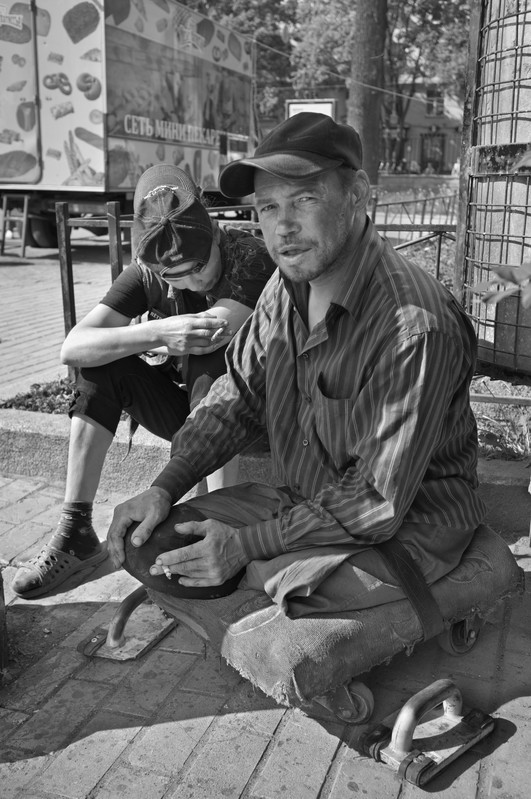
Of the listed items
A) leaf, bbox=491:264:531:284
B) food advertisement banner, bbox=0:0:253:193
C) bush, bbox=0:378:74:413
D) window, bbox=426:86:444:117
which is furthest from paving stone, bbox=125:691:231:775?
window, bbox=426:86:444:117

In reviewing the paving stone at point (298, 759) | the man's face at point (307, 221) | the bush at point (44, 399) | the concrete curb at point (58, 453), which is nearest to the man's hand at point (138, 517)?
the paving stone at point (298, 759)

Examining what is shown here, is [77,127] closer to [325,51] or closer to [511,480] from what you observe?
[511,480]

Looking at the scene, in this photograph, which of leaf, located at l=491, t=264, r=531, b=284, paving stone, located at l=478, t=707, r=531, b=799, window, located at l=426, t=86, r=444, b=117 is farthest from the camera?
window, located at l=426, t=86, r=444, b=117

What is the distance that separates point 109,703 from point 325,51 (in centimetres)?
3740

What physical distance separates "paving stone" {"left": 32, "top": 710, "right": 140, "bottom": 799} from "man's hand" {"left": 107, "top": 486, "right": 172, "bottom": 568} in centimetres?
45

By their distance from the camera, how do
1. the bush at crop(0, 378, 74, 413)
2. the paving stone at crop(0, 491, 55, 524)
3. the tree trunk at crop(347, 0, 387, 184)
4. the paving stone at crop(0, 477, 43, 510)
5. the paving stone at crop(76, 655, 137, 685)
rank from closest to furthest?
the paving stone at crop(76, 655, 137, 685) < the paving stone at crop(0, 491, 55, 524) < the paving stone at crop(0, 477, 43, 510) < the bush at crop(0, 378, 74, 413) < the tree trunk at crop(347, 0, 387, 184)

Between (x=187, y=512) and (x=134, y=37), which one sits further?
(x=134, y=37)

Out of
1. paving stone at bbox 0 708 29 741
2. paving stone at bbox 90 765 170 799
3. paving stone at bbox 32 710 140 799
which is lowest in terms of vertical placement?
paving stone at bbox 0 708 29 741

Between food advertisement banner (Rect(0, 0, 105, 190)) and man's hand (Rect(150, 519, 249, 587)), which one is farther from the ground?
food advertisement banner (Rect(0, 0, 105, 190))

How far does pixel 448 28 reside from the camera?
35.4 metres

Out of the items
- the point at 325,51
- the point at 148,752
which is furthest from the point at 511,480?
the point at 325,51

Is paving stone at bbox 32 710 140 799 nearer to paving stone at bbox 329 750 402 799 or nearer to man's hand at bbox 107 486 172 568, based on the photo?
man's hand at bbox 107 486 172 568

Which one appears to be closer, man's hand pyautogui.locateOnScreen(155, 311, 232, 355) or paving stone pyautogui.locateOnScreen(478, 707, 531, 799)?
paving stone pyautogui.locateOnScreen(478, 707, 531, 799)

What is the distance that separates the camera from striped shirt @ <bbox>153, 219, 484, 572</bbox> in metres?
2.11
